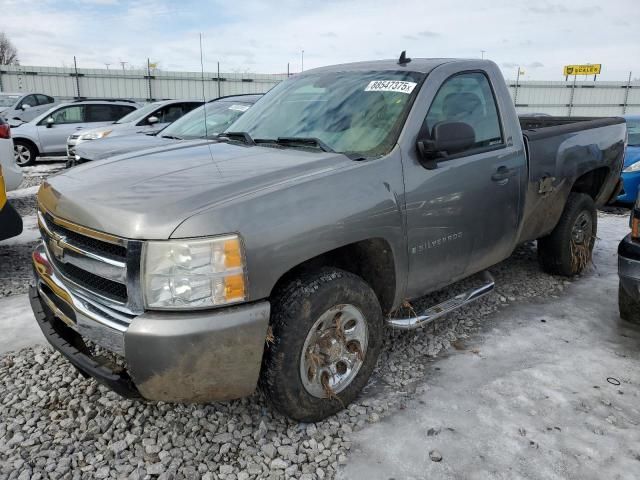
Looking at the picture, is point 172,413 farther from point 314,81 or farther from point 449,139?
point 314,81

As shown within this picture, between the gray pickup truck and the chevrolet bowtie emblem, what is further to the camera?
the chevrolet bowtie emblem

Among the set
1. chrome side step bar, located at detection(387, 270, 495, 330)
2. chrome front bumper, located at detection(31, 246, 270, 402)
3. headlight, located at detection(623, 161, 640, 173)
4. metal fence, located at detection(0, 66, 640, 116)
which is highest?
metal fence, located at detection(0, 66, 640, 116)

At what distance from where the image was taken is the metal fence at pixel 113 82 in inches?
898

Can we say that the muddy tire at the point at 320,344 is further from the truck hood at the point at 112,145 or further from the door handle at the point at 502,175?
the truck hood at the point at 112,145

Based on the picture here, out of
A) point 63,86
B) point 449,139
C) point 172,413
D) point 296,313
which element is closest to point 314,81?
point 449,139

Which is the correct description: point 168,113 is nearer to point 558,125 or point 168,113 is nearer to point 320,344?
point 558,125

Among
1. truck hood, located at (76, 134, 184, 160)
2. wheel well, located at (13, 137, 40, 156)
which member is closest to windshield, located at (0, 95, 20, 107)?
wheel well, located at (13, 137, 40, 156)

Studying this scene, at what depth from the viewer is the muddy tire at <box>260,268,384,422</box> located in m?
2.31

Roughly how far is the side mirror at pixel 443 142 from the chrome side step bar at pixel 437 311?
89 cm

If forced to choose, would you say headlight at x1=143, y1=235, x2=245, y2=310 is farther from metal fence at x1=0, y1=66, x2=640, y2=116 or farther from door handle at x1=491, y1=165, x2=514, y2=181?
metal fence at x1=0, y1=66, x2=640, y2=116

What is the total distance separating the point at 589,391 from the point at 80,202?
293 cm

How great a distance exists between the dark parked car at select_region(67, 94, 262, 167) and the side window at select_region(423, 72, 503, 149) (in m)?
3.59

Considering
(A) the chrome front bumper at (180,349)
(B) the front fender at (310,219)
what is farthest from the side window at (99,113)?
(B) the front fender at (310,219)

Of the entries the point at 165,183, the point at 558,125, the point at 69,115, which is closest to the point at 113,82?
the point at 69,115
